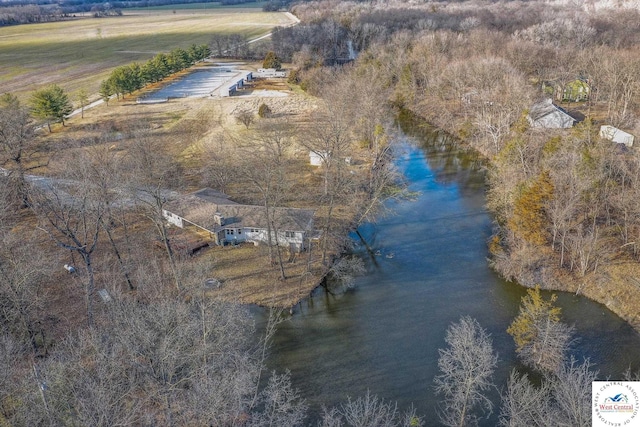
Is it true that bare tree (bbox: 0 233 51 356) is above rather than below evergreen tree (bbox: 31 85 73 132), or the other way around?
below

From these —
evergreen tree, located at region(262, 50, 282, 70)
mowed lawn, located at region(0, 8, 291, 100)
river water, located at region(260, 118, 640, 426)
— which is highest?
mowed lawn, located at region(0, 8, 291, 100)

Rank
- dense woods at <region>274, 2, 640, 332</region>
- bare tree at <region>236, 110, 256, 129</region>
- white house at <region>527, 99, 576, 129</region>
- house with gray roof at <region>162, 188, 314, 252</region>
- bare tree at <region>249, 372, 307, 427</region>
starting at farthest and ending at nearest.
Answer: bare tree at <region>236, 110, 256, 129</region> < white house at <region>527, 99, 576, 129</region> < house with gray roof at <region>162, 188, 314, 252</region> < dense woods at <region>274, 2, 640, 332</region> < bare tree at <region>249, 372, 307, 427</region>

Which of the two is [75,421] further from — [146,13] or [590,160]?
[146,13]

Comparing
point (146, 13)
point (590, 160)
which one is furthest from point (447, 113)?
point (146, 13)

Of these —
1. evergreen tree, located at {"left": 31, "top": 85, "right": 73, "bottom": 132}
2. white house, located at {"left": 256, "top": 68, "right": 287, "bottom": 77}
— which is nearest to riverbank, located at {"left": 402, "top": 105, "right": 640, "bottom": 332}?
evergreen tree, located at {"left": 31, "top": 85, "right": 73, "bottom": 132}

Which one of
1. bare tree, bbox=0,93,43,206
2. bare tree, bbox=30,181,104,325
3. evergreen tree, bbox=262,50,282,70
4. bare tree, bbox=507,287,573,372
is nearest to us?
bare tree, bbox=507,287,573,372

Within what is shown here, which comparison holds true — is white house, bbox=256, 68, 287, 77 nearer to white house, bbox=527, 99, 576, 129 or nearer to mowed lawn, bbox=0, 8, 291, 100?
mowed lawn, bbox=0, 8, 291, 100
